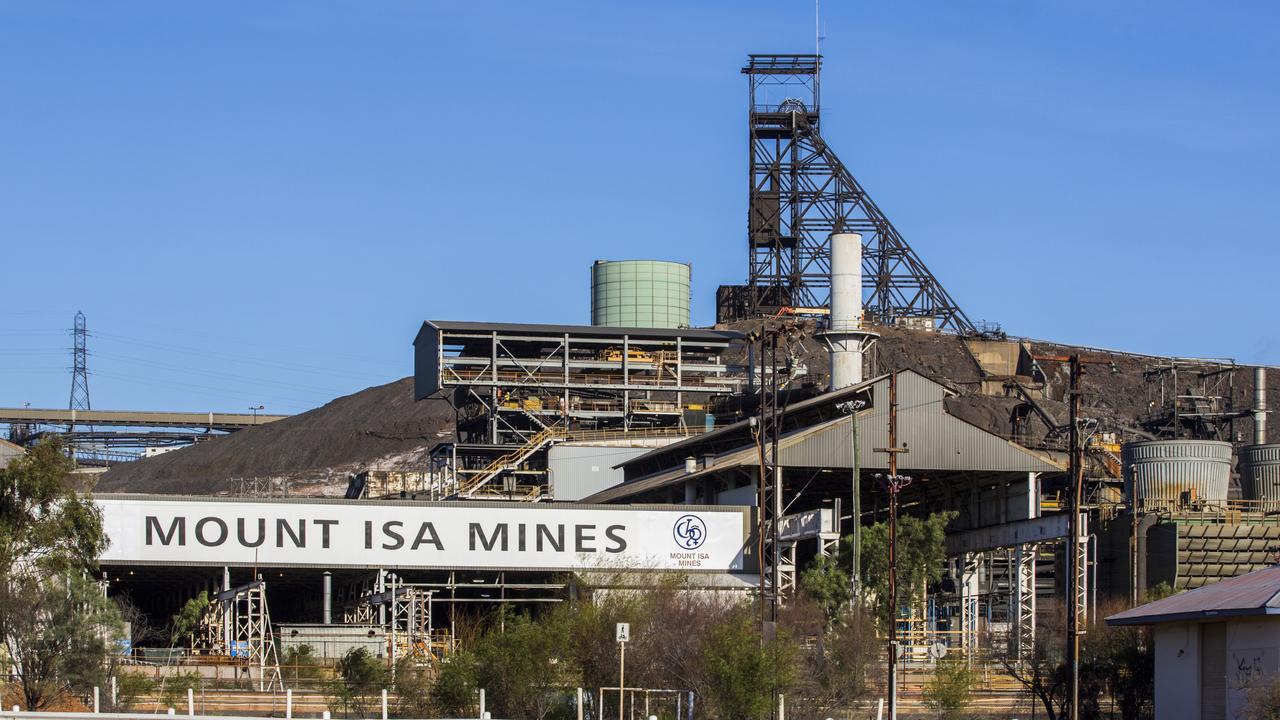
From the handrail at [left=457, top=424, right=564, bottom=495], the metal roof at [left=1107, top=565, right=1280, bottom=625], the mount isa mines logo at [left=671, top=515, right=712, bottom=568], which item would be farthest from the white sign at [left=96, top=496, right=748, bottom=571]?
the metal roof at [left=1107, top=565, right=1280, bottom=625]

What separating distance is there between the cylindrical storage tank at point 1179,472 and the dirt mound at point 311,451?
69.1 m

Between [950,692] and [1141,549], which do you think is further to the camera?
[1141,549]

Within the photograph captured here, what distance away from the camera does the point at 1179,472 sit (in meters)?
78.1

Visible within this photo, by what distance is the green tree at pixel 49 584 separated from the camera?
4159cm

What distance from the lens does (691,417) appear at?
92.6 meters

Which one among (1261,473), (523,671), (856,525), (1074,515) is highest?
(1261,473)

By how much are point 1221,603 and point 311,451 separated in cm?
11913

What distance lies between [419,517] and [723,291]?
72833 millimetres

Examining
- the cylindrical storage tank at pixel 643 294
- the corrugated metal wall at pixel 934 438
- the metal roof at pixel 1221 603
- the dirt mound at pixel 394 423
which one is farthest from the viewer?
the dirt mound at pixel 394 423

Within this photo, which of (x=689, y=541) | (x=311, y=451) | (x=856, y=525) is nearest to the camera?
(x=856, y=525)

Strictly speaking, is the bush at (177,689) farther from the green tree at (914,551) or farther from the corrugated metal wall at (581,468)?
the corrugated metal wall at (581,468)

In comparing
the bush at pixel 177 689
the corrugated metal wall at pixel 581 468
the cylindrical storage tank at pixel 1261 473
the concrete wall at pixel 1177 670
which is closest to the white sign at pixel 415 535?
the bush at pixel 177 689

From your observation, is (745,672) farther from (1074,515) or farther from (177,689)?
(177,689)

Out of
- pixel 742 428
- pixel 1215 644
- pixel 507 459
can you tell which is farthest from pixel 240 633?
pixel 1215 644
